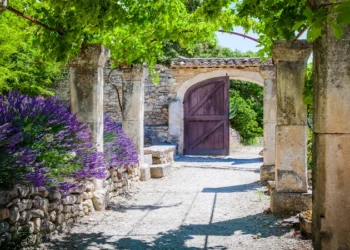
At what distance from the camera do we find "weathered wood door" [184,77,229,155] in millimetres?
12461

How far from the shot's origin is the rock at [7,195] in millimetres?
3197

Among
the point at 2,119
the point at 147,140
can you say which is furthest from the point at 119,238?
the point at 147,140

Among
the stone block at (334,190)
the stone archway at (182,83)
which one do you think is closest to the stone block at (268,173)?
the stone archway at (182,83)

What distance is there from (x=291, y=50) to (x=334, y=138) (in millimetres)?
2637

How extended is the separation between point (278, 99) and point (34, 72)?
8.80 meters

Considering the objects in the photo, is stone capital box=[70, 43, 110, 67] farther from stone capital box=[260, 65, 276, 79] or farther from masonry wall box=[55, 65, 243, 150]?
masonry wall box=[55, 65, 243, 150]

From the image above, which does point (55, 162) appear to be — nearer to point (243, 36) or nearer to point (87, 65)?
point (87, 65)

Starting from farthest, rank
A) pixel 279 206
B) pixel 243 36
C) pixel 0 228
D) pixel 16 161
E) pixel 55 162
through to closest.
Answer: pixel 243 36
pixel 279 206
pixel 55 162
pixel 16 161
pixel 0 228

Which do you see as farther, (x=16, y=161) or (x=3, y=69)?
(x=3, y=69)

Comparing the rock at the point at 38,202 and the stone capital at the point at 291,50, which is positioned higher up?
the stone capital at the point at 291,50

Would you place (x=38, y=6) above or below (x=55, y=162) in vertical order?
above

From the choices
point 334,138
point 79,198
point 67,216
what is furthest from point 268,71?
point 334,138

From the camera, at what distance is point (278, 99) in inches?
203

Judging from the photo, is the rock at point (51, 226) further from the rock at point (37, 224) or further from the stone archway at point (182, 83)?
the stone archway at point (182, 83)
